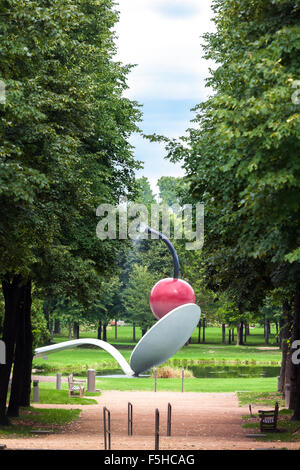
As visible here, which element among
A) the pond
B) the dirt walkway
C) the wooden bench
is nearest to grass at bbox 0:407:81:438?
the dirt walkway

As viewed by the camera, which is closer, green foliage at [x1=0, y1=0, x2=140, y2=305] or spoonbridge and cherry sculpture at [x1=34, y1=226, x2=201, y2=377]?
green foliage at [x1=0, y1=0, x2=140, y2=305]

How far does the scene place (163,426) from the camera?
23969 millimetres

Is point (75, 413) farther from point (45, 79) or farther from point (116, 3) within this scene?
point (116, 3)

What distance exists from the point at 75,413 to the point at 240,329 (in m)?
62.2

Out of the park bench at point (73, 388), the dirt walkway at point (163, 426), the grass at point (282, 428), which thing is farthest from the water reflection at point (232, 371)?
the grass at point (282, 428)

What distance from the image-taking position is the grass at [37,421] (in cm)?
2206

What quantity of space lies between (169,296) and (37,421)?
11.2 m

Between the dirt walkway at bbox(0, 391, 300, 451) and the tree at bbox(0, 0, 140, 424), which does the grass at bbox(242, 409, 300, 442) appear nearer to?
the dirt walkway at bbox(0, 391, 300, 451)

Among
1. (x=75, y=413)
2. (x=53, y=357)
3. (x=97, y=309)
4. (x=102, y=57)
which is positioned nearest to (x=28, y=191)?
(x=102, y=57)

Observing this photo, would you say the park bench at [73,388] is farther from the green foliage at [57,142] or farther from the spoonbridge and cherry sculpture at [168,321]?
the spoonbridge and cherry sculpture at [168,321]

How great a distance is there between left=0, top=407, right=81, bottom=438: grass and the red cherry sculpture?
702 cm

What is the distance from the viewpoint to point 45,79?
17438 millimetres

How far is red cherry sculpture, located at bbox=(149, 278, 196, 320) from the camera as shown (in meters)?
16.7

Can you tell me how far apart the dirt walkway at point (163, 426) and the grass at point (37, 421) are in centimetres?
49
